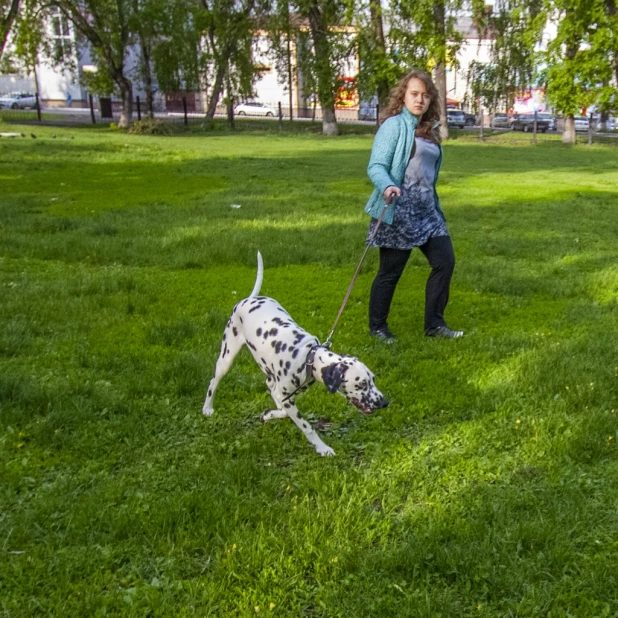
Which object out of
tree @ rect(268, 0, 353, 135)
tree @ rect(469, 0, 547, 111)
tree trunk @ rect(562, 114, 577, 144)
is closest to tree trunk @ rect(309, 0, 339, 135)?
tree @ rect(268, 0, 353, 135)

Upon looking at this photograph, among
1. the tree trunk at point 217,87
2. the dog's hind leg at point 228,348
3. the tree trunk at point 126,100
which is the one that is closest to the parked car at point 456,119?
the tree trunk at point 217,87

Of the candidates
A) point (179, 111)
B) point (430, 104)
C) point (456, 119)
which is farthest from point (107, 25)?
point (430, 104)

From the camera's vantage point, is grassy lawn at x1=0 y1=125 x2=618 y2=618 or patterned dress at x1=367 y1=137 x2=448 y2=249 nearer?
grassy lawn at x1=0 y1=125 x2=618 y2=618

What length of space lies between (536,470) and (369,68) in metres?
33.0

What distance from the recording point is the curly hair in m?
5.22

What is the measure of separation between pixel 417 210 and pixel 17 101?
190 ft

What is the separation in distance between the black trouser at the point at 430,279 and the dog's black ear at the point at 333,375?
255 cm

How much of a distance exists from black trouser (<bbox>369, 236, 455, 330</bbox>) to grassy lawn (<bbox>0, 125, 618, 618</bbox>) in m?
0.26

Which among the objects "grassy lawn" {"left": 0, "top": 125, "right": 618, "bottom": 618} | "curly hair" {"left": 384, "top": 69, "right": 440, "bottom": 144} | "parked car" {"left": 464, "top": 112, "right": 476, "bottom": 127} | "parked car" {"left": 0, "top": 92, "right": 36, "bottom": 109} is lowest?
"grassy lawn" {"left": 0, "top": 125, "right": 618, "bottom": 618}

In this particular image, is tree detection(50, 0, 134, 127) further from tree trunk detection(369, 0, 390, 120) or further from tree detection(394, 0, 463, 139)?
tree detection(394, 0, 463, 139)

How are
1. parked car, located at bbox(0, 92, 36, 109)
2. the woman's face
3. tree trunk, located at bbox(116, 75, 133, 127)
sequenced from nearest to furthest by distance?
the woman's face, tree trunk, located at bbox(116, 75, 133, 127), parked car, located at bbox(0, 92, 36, 109)

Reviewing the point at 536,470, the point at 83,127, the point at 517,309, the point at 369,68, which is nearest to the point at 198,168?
the point at 517,309

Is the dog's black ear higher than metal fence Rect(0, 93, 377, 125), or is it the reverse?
metal fence Rect(0, 93, 377, 125)

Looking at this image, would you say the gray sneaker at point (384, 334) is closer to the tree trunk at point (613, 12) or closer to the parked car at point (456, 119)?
the tree trunk at point (613, 12)
